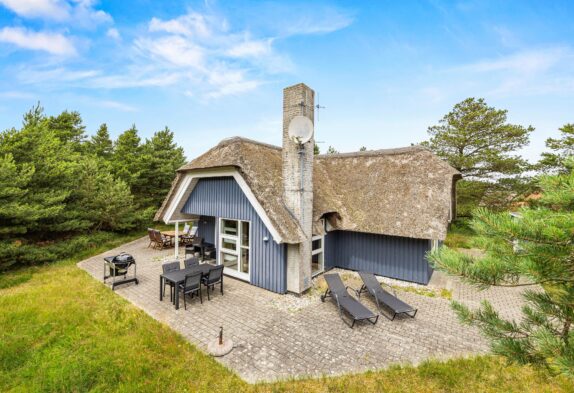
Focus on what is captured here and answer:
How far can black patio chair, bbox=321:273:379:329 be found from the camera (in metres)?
6.65

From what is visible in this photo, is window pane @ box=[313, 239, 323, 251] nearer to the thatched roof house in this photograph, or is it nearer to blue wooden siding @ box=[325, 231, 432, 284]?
the thatched roof house

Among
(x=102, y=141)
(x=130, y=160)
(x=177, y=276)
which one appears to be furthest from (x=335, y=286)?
(x=102, y=141)

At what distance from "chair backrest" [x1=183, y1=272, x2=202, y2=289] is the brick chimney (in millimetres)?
2989

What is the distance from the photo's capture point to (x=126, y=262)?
9312mm

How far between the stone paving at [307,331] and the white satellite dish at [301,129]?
5.41 metres

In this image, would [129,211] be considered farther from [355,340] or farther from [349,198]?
[355,340]

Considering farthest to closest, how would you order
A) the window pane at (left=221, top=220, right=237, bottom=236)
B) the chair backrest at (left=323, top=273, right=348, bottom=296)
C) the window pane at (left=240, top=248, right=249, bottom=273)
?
the window pane at (left=221, top=220, right=237, bottom=236), the window pane at (left=240, top=248, right=249, bottom=273), the chair backrest at (left=323, top=273, right=348, bottom=296)

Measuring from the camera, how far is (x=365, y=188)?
11.5 metres

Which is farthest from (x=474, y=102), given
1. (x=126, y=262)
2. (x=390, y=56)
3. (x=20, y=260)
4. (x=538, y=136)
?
(x=20, y=260)

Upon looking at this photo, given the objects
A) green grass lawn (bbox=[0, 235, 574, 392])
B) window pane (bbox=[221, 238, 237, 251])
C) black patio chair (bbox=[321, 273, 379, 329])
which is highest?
window pane (bbox=[221, 238, 237, 251])

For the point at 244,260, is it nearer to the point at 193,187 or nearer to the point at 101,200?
the point at 193,187

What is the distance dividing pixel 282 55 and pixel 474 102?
1748 centimetres

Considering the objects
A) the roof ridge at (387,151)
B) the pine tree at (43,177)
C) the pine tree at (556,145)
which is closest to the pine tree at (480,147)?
the pine tree at (556,145)

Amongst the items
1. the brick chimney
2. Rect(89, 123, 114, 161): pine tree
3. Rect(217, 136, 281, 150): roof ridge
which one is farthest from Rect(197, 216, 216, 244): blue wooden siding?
Rect(89, 123, 114, 161): pine tree
